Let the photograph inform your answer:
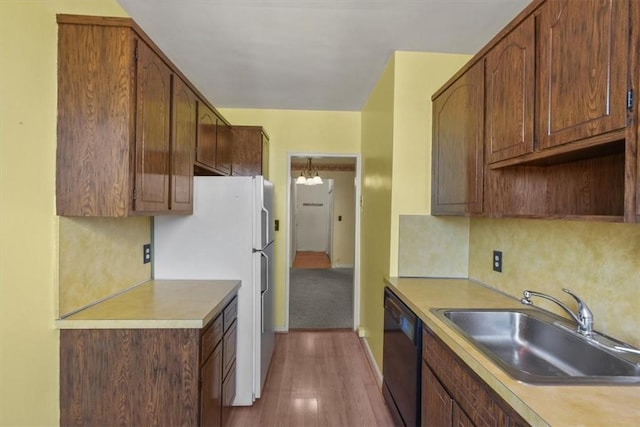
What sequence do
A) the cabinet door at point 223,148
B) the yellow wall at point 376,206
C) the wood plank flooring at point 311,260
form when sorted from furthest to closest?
1. the wood plank flooring at point 311,260
2. the cabinet door at point 223,148
3. the yellow wall at point 376,206

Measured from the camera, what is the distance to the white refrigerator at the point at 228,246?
220cm

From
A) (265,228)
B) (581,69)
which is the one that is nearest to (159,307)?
(265,228)

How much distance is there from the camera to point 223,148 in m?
2.88

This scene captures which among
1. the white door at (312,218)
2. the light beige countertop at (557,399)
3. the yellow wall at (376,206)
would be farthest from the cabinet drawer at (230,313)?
the white door at (312,218)

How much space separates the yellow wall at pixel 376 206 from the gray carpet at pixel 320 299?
0.67 metres

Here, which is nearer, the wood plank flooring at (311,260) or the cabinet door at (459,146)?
the cabinet door at (459,146)

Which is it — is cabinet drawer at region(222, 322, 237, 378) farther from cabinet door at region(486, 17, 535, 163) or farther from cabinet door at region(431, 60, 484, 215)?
cabinet door at region(486, 17, 535, 163)

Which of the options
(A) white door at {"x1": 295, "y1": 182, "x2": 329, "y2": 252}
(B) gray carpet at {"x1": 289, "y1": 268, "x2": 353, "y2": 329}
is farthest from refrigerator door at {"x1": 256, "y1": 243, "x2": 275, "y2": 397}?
(A) white door at {"x1": 295, "y1": 182, "x2": 329, "y2": 252}

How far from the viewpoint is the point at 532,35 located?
4.24ft

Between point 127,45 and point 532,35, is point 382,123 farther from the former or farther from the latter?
point 127,45

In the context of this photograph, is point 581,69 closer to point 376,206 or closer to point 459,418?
point 459,418

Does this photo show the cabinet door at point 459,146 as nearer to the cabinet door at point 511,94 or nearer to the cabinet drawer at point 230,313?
the cabinet door at point 511,94

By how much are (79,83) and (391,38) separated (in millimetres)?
1826

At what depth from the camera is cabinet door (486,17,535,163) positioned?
1.32m
